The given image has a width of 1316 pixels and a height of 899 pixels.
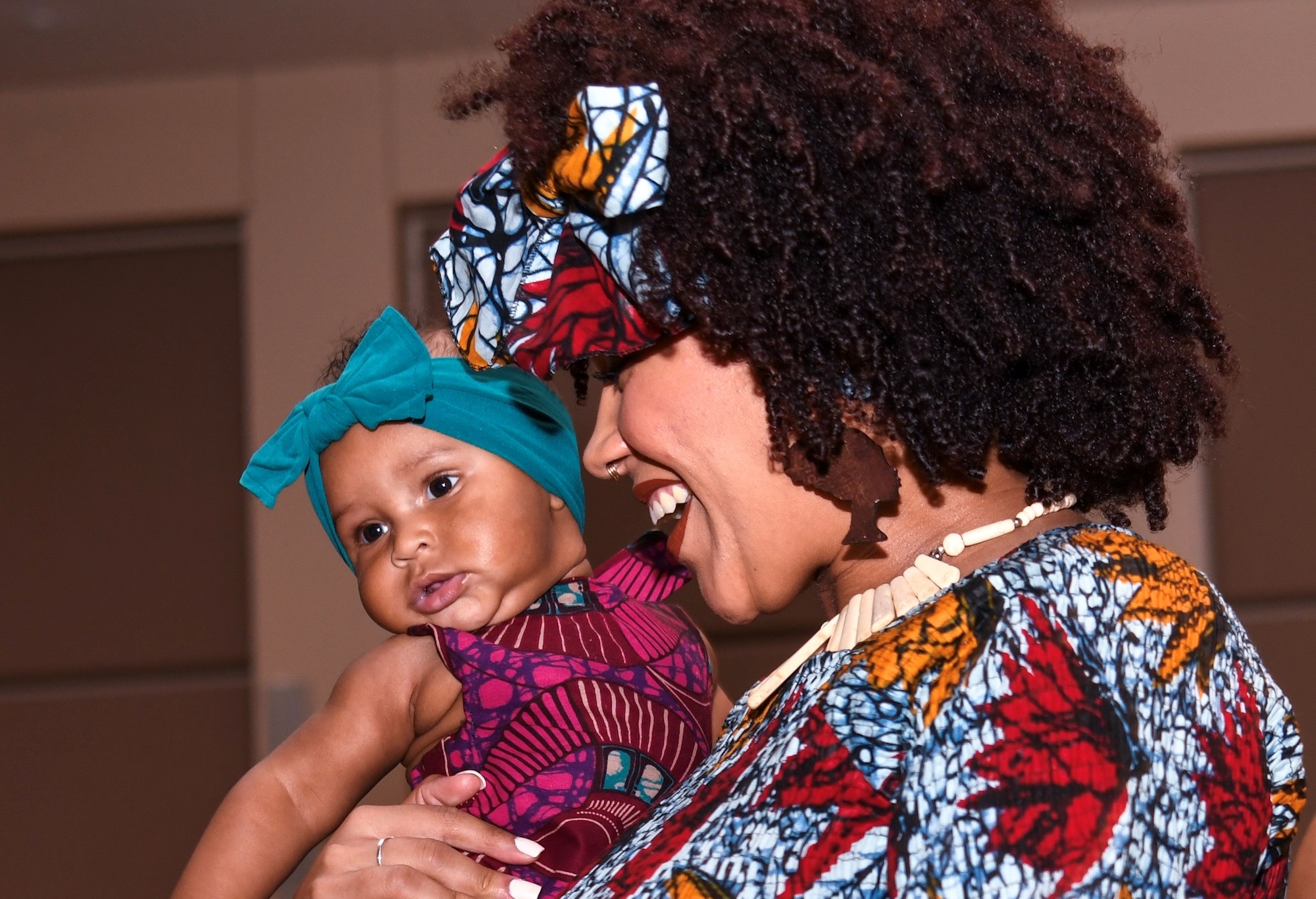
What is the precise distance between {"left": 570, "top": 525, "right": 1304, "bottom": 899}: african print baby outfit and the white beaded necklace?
0.06 metres

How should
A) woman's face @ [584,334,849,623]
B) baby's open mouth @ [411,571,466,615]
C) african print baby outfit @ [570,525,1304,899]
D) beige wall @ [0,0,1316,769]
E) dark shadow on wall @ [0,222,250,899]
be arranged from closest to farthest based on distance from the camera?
african print baby outfit @ [570,525,1304,899]
woman's face @ [584,334,849,623]
baby's open mouth @ [411,571,466,615]
beige wall @ [0,0,1316,769]
dark shadow on wall @ [0,222,250,899]

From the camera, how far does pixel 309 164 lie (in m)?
3.52

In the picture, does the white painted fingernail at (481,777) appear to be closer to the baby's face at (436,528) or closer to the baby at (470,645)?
the baby at (470,645)

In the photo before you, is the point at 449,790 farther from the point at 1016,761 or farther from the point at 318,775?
the point at 1016,761

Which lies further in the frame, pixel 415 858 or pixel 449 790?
pixel 449 790

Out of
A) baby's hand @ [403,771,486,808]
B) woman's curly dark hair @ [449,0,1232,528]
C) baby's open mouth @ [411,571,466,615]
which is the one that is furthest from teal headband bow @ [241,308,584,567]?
woman's curly dark hair @ [449,0,1232,528]

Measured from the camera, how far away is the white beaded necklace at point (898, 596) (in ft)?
3.12

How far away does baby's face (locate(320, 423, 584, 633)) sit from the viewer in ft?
4.96

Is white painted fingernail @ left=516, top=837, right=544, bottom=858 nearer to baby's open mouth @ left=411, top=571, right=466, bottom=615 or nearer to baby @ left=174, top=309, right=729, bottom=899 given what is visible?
baby @ left=174, top=309, right=729, bottom=899

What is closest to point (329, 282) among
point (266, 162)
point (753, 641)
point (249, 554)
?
point (266, 162)

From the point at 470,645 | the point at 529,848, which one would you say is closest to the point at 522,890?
the point at 529,848

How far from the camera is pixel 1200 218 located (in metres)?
3.42

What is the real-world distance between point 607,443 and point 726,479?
0.16 meters

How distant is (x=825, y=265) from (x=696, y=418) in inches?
7.2
